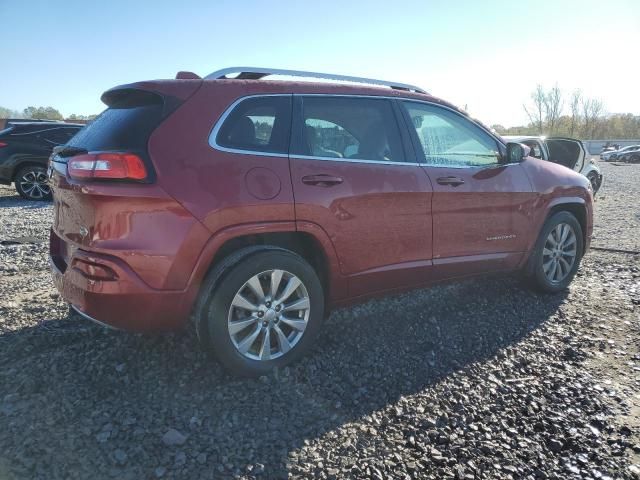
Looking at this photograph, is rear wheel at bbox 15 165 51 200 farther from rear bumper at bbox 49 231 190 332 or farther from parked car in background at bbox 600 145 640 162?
parked car in background at bbox 600 145 640 162

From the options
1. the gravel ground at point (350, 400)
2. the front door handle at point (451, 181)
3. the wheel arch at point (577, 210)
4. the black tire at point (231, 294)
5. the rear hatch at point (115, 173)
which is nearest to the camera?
the gravel ground at point (350, 400)

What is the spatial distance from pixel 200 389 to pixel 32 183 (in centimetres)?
1010

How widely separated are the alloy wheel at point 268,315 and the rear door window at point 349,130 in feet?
2.82

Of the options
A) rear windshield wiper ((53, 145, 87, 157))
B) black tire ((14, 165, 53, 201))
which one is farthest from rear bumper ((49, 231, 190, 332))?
black tire ((14, 165, 53, 201))

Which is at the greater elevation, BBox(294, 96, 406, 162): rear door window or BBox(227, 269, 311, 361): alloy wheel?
BBox(294, 96, 406, 162): rear door window

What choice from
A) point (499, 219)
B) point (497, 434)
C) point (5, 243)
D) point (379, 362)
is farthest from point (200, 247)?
point (5, 243)

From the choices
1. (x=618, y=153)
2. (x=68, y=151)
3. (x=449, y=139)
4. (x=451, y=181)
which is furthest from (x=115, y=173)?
(x=618, y=153)

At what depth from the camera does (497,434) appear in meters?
2.51

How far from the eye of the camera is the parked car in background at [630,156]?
4572cm

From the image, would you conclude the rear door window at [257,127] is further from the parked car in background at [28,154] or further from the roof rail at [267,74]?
the parked car in background at [28,154]

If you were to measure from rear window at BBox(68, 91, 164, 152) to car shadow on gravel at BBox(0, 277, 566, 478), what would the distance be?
140cm

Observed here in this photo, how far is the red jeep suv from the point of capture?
261 centimetres

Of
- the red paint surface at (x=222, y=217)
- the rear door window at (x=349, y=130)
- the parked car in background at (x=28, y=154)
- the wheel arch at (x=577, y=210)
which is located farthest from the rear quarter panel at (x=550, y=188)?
the parked car in background at (x=28, y=154)

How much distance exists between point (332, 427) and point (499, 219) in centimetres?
244
